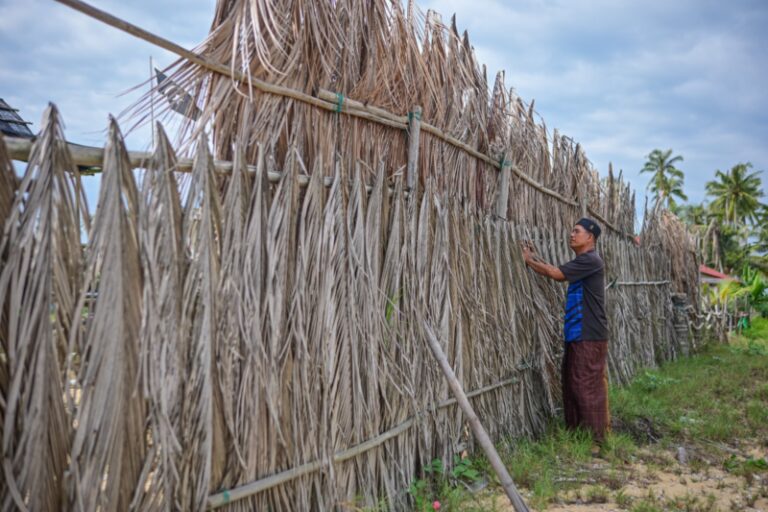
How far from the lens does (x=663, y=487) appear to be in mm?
3256

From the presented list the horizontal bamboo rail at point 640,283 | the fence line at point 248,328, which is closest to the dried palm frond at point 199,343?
the fence line at point 248,328

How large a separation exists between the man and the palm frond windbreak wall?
0.55 meters

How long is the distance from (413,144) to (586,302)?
2035 mm

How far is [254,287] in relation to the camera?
1950mm

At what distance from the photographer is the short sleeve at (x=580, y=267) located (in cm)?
395

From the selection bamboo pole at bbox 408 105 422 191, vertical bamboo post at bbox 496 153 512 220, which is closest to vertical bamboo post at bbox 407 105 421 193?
bamboo pole at bbox 408 105 422 191

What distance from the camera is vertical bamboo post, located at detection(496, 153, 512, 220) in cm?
396

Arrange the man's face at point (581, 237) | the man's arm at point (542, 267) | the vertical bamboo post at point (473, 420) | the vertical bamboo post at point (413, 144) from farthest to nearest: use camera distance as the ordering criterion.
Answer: the man's face at point (581, 237), the man's arm at point (542, 267), the vertical bamboo post at point (413, 144), the vertical bamboo post at point (473, 420)

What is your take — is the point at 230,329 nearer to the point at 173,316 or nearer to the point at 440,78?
the point at 173,316

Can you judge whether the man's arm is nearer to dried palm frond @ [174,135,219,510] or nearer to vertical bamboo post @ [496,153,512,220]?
vertical bamboo post @ [496,153,512,220]

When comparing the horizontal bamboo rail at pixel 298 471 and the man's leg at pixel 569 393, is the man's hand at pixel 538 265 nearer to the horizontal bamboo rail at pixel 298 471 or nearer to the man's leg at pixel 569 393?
the man's leg at pixel 569 393

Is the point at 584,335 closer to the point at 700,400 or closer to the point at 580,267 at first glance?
the point at 580,267

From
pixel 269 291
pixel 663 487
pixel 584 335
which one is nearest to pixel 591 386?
pixel 584 335

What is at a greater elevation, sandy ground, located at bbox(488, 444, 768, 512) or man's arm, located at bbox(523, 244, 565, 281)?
man's arm, located at bbox(523, 244, 565, 281)
